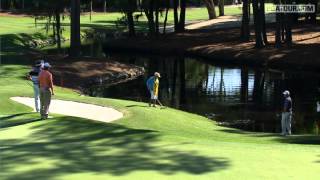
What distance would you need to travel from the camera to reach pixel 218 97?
1235 inches

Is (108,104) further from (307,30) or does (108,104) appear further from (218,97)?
(307,30)

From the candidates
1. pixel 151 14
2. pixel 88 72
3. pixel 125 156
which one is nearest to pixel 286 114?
pixel 125 156

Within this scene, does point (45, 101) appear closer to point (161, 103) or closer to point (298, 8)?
point (161, 103)

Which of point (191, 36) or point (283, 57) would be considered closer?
point (283, 57)

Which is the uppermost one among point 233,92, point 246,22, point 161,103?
point 246,22

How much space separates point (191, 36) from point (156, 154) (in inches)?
2006

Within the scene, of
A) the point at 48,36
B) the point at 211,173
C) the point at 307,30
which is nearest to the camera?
the point at 211,173

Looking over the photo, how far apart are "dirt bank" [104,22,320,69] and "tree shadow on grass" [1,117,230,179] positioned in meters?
31.4

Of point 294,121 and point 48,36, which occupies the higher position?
point 48,36

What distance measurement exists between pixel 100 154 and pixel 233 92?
22.2 metres

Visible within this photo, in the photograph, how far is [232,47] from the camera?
52.9 metres

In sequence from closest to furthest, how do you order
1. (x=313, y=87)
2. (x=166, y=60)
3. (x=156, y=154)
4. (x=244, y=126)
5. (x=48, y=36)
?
(x=156, y=154) < (x=244, y=126) < (x=313, y=87) < (x=166, y=60) < (x=48, y=36)

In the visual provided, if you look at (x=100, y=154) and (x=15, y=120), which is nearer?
(x=100, y=154)

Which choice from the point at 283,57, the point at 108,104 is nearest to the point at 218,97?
the point at 108,104
